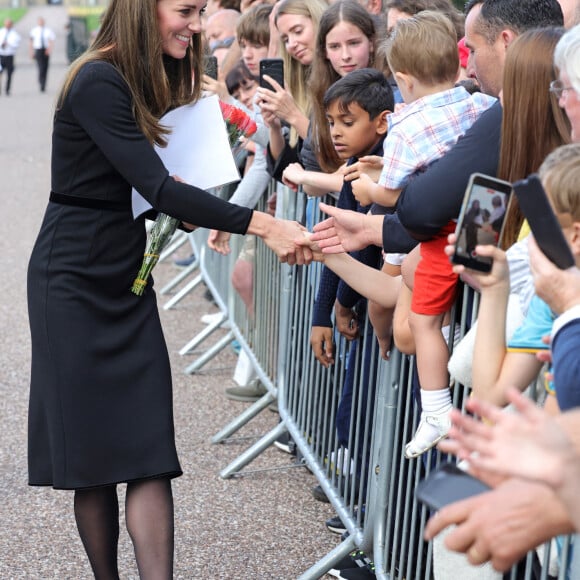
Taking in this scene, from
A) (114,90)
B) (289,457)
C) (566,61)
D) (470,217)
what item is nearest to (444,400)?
(470,217)

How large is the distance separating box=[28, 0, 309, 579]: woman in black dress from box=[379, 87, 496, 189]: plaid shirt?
0.47m

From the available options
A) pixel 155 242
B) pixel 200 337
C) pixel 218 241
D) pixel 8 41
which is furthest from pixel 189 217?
pixel 8 41

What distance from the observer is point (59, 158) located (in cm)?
334

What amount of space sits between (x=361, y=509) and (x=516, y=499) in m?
2.31

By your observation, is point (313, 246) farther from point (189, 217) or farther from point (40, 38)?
point (40, 38)

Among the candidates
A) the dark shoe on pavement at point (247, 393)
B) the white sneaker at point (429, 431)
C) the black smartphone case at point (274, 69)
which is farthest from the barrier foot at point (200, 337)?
the white sneaker at point (429, 431)

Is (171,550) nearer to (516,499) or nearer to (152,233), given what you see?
(152,233)

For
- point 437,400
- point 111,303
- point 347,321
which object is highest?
point 111,303

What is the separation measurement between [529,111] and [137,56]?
3.98 feet

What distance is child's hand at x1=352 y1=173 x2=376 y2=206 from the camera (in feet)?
11.2

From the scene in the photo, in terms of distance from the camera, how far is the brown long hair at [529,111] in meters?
2.62

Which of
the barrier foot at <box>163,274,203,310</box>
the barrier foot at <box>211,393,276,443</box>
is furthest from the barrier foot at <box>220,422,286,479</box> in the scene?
the barrier foot at <box>163,274,203,310</box>

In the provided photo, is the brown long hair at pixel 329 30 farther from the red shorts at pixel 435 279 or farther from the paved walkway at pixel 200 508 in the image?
the red shorts at pixel 435 279

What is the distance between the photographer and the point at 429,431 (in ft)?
10.2
